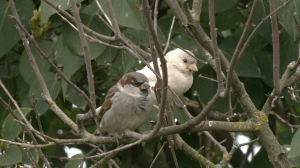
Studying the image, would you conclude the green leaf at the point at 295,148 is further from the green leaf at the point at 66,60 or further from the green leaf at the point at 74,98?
the green leaf at the point at 74,98

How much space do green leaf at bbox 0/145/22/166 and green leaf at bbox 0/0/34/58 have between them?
34.2 inches

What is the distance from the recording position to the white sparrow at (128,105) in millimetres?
3344

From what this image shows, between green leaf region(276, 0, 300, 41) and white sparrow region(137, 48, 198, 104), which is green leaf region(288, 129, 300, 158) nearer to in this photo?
green leaf region(276, 0, 300, 41)

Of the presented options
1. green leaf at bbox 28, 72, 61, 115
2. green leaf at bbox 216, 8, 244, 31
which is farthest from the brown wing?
green leaf at bbox 216, 8, 244, 31

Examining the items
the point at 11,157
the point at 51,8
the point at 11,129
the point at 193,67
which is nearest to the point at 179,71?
the point at 193,67

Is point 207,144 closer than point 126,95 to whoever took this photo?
No

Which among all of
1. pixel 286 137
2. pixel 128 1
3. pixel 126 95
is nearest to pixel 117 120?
pixel 126 95

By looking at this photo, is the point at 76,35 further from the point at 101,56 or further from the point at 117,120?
the point at 117,120

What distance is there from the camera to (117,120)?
3398mm

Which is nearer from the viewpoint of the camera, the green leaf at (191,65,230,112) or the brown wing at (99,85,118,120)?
the brown wing at (99,85,118,120)

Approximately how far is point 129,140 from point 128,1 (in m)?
0.72

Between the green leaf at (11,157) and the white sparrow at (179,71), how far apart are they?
106cm

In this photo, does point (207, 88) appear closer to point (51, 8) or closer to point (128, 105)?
point (128, 105)

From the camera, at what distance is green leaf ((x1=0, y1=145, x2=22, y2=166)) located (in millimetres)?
3064
